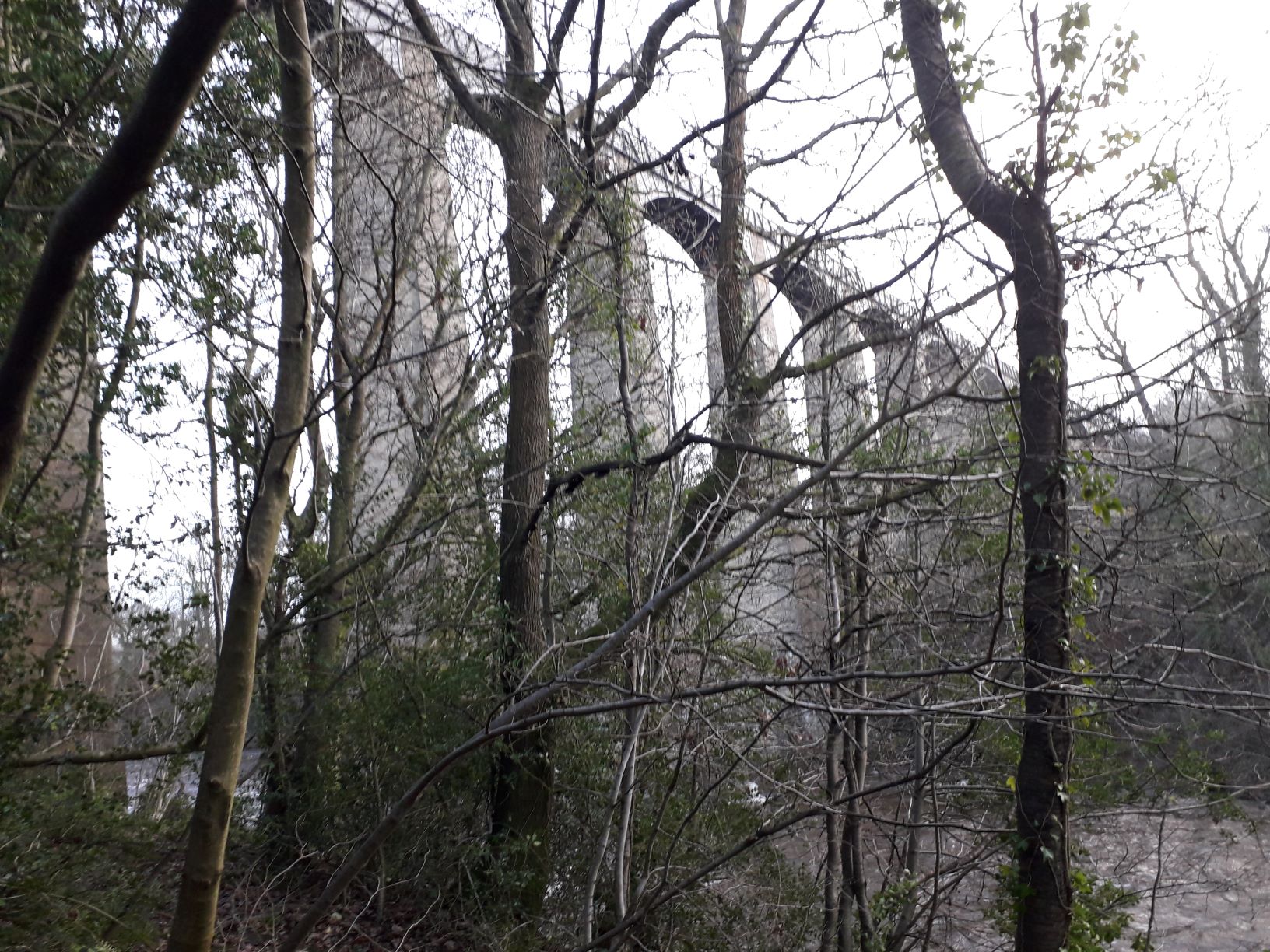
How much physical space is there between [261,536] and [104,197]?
135cm

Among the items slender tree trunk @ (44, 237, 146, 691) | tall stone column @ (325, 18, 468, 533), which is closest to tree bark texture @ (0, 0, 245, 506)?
slender tree trunk @ (44, 237, 146, 691)

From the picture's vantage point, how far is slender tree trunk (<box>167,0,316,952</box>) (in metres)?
3.54

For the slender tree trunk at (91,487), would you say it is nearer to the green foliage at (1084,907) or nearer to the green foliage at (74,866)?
the green foliage at (74,866)

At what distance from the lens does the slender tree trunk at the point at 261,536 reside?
3.54 metres

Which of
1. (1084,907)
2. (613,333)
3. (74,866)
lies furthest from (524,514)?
(1084,907)

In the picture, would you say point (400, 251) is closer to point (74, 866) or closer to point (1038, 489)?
point (74, 866)

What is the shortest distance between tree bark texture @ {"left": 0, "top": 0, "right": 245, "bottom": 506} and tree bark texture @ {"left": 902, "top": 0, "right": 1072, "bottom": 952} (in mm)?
4212

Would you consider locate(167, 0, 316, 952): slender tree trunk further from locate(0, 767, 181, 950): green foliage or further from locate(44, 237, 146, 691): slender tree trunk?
locate(44, 237, 146, 691): slender tree trunk

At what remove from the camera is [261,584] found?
369cm

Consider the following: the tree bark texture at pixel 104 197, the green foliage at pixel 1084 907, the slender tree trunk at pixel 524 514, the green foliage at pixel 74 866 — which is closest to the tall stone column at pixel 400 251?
the slender tree trunk at pixel 524 514

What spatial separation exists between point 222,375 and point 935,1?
5.53 metres

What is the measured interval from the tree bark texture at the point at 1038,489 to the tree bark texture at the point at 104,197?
4212mm

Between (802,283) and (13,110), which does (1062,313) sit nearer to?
(802,283)

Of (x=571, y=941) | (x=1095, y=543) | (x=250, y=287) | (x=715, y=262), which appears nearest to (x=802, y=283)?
(x=715, y=262)
